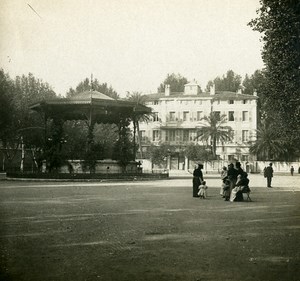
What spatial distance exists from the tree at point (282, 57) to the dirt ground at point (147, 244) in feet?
14.1

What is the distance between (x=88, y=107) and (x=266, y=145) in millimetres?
31863

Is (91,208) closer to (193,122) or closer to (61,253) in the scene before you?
(61,253)

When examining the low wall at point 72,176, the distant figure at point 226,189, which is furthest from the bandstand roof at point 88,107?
the distant figure at point 226,189

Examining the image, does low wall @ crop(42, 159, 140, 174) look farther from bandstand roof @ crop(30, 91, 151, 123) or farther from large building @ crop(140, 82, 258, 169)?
large building @ crop(140, 82, 258, 169)

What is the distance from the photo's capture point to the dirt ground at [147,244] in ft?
18.4

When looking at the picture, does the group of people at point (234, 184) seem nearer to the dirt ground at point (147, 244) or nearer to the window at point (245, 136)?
the dirt ground at point (147, 244)

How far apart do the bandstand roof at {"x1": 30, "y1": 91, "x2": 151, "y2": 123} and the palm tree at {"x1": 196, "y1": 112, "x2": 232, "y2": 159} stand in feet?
104

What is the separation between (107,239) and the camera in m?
7.79

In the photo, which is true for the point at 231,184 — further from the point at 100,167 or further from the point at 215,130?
the point at 215,130

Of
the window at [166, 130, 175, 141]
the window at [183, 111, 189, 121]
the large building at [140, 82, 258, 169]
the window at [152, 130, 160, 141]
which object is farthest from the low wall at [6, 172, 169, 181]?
the window at [166, 130, 175, 141]

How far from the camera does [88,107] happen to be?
2938cm

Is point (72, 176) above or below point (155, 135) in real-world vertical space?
below

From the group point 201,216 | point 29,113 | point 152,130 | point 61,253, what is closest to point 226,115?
point 152,130

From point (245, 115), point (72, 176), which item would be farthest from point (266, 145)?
point (72, 176)
